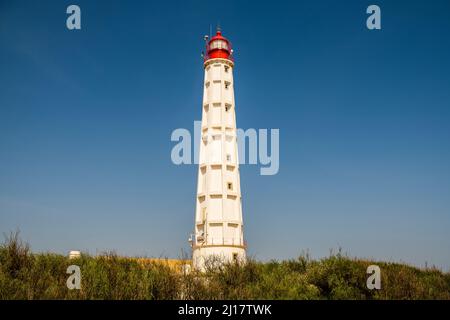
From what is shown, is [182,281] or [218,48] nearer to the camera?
[182,281]

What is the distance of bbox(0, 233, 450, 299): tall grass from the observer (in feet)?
38.3

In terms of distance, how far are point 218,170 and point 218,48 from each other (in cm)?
1036

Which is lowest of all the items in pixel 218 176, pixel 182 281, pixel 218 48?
pixel 182 281

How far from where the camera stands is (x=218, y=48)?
1299 inches

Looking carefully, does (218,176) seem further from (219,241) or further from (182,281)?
(182,281)

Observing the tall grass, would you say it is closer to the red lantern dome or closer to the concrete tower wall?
the concrete tower wall

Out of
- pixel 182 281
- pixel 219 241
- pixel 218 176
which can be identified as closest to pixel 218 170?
pixel 218 176

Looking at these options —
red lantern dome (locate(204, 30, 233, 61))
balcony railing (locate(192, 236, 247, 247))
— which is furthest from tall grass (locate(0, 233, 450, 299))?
red lantern dome (locate(204, 30, 233, 61))

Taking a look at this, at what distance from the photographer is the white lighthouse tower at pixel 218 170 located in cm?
2878
